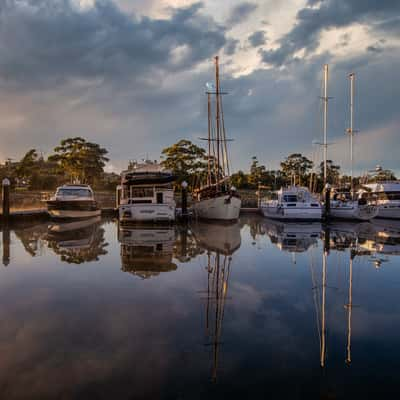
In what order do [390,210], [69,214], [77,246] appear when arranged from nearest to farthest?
[77,246] → [69,214] → [390,210]

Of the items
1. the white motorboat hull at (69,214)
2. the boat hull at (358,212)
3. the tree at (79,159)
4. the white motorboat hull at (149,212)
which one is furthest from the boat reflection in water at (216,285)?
the tree at (79,159)

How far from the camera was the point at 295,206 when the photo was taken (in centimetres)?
2378

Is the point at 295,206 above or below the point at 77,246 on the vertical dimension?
above

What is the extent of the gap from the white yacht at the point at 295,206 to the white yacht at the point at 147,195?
941 cm

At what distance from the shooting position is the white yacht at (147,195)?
1748 cm

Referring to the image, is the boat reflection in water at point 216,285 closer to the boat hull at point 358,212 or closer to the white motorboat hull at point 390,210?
the boat hull at point 358,212

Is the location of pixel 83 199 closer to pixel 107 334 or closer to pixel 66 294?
pixel 66 294

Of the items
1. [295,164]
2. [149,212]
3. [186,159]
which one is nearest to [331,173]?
[295,164]

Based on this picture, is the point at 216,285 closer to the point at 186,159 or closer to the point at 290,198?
the point at 290,198

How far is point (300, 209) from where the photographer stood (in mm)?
23672

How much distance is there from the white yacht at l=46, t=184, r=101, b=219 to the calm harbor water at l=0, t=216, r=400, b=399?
11.6 m

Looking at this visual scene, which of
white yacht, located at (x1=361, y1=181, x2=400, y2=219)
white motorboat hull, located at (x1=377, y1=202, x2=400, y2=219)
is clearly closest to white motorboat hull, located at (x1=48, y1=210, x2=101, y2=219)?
white yacht, located at (x1=361, y1=181, x2=400, y2=219)

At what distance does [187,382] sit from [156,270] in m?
4.90

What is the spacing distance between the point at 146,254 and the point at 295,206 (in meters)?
16.6
